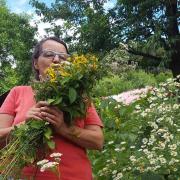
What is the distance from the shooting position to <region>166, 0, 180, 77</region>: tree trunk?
69.5 feet

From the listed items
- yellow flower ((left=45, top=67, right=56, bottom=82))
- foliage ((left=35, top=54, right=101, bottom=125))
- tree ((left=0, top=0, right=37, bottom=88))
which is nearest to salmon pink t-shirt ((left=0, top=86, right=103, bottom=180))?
foliage ((left=35, top=54, right=101, bottom=125))

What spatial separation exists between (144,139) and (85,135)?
0.99 m

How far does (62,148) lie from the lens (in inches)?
112

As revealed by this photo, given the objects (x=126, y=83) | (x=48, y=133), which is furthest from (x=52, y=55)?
(x=126, y=83)

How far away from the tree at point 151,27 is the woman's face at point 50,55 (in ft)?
58.6

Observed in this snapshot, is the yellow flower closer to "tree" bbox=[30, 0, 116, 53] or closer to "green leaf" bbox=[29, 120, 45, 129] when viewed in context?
"green leaf" bbox=[29, 120, 45, 129]

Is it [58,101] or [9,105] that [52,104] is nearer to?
[58,101]

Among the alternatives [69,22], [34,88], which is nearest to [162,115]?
[34,88]

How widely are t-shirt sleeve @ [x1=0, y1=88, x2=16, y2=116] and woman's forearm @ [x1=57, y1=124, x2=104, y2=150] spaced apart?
0.39m

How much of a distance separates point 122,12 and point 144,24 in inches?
51.6

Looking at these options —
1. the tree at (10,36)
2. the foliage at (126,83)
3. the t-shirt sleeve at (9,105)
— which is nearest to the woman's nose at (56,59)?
the t-shirt sleeve at (9,105)

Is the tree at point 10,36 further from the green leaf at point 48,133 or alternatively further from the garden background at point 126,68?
the green leaf at point 48,133

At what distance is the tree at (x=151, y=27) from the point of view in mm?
21266

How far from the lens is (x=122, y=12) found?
23.9m
